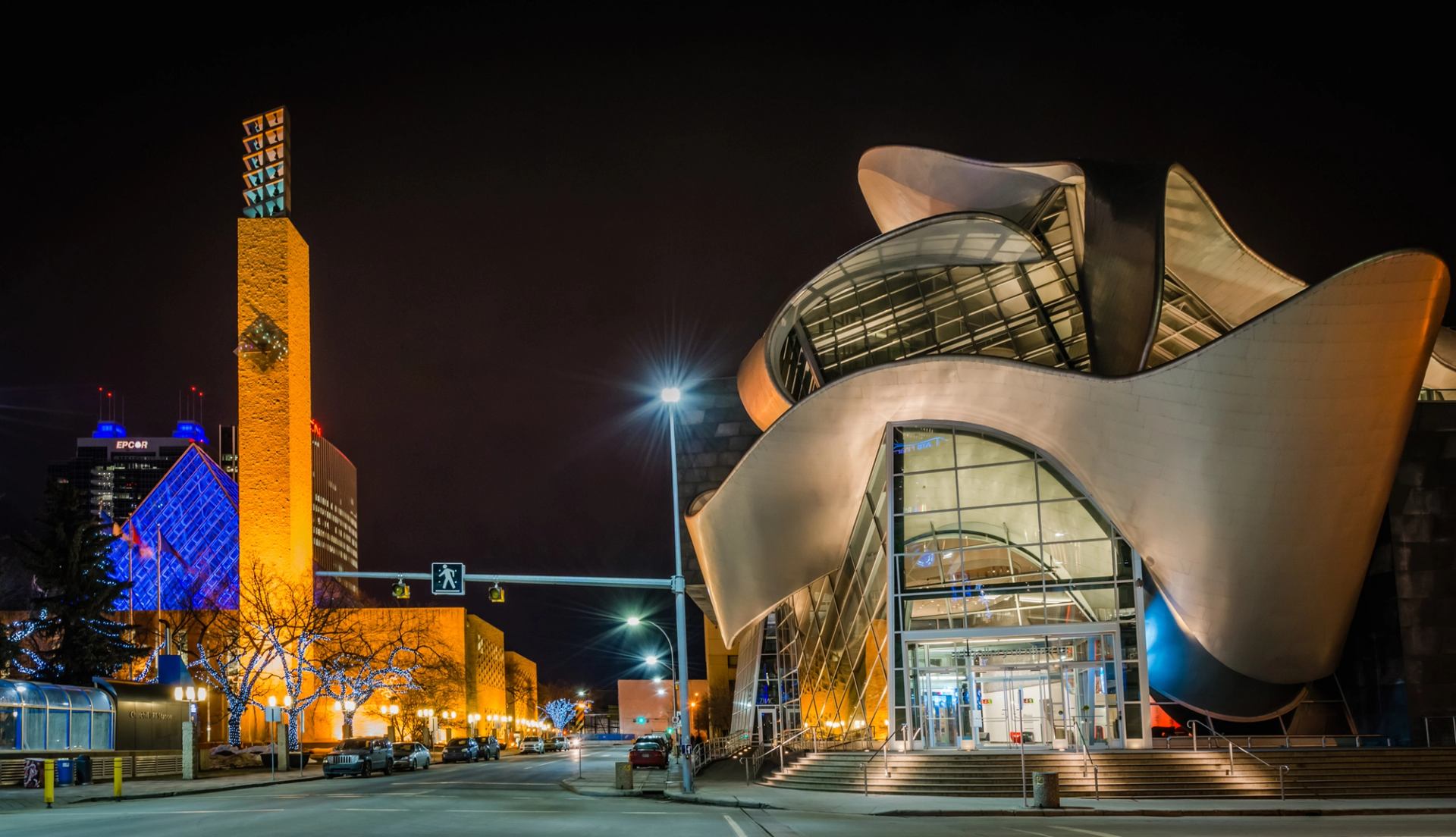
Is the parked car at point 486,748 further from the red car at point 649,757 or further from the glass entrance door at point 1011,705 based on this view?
the glass entrance door at point 1011,705

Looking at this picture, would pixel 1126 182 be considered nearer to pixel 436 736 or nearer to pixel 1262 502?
pixel 1262 502

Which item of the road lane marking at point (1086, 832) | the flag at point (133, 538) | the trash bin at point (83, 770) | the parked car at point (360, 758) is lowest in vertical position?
the parked car at point (360, 758)

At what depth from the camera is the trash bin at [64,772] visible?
35.9 metres

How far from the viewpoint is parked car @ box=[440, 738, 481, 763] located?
66.4 m

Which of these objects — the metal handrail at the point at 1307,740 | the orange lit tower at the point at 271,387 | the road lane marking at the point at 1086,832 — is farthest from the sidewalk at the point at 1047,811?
the orange lit tower at the point at 271,387

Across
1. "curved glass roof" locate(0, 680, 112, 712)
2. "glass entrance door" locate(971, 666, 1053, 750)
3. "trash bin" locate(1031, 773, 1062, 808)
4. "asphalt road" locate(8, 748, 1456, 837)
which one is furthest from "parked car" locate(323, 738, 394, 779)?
"trash bin" locate(1031, 773, 1062, 808)

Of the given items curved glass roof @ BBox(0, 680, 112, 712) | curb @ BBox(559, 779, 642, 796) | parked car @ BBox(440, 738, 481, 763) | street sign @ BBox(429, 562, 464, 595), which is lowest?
parked car @ BBox(440, 738, 481, 763)

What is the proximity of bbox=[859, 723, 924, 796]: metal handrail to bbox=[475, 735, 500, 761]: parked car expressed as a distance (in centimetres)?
4362

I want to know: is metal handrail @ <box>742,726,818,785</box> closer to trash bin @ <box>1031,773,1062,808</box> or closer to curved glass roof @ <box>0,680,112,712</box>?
trash bin @ <box>1031,773,1062,808</box>

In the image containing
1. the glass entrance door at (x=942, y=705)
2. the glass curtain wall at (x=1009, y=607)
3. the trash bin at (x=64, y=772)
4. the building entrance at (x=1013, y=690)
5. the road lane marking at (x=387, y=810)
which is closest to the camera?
the road lane marking at (x=387, y=810)

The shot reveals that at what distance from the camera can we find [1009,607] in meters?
33.4

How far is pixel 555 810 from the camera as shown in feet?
78.3

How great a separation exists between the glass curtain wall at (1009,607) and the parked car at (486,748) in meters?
43.8

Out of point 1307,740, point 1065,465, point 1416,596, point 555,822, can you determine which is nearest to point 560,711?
point 1307,740
